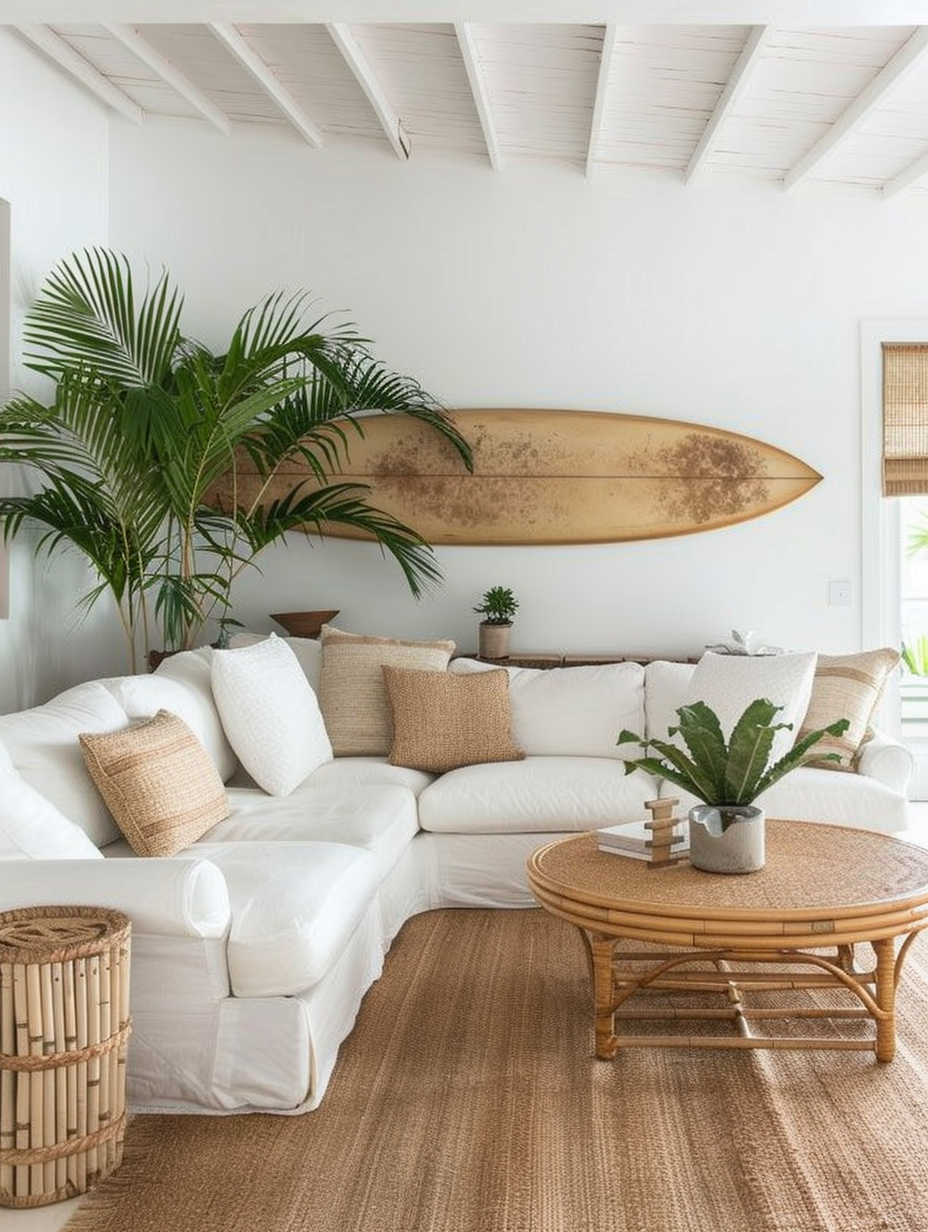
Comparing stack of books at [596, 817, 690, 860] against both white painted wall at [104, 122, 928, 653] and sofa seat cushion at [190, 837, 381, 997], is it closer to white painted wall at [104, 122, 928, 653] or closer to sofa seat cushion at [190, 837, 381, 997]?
sofa seat cushion at [190, 837, 381, 997]

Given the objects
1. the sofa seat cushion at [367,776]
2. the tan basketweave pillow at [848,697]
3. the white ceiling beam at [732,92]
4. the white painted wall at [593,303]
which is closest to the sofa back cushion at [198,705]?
the sofa seat cushion at [367,776]

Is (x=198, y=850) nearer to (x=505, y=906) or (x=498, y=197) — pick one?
(x=505, y=906)

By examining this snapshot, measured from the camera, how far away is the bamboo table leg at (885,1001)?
2.92 m

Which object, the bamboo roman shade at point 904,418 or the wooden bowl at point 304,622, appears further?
the bamboo roman shade at point 904,418

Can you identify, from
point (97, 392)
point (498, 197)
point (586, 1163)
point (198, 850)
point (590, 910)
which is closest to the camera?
point (586, 1163)

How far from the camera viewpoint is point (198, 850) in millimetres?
3291

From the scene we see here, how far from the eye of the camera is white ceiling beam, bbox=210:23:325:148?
4293mm

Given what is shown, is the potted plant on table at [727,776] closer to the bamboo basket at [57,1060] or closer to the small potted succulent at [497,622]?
the bamboo basket at [57,1060]

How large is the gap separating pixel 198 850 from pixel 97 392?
1.99 m

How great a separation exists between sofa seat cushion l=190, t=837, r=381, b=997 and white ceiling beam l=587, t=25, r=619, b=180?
2.58 meters

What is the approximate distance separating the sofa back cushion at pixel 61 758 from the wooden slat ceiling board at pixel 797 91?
2.88 meters

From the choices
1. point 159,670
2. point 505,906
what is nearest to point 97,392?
point 159,670

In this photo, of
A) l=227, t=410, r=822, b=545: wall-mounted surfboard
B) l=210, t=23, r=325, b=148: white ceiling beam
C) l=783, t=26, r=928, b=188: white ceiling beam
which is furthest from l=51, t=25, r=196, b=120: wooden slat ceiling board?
l=783, t=26, r=928, b=188: white ceiling beam

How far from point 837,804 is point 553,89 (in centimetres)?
269
